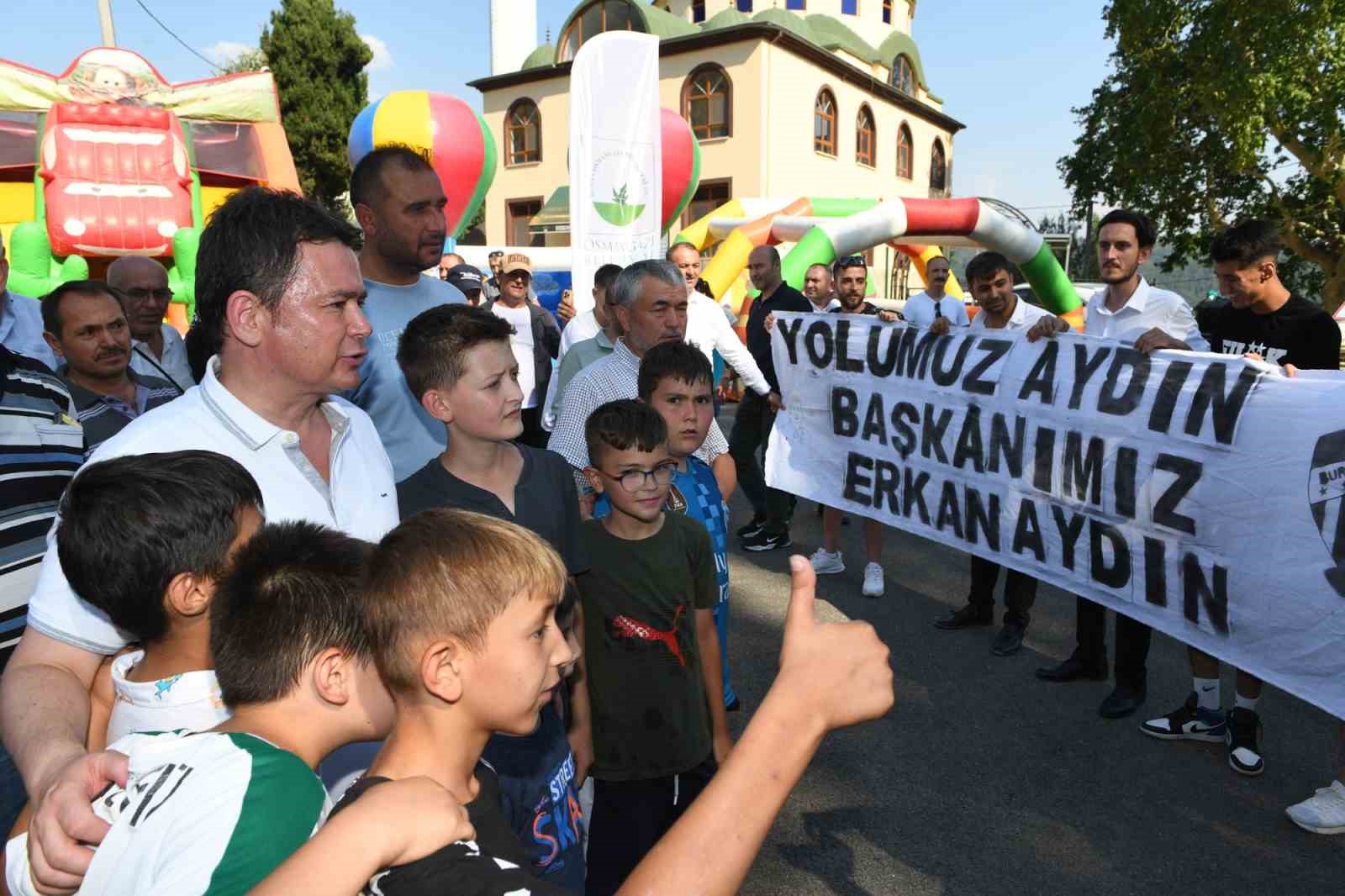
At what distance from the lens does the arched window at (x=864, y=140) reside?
3241cm

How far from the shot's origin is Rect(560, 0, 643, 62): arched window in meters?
30.0

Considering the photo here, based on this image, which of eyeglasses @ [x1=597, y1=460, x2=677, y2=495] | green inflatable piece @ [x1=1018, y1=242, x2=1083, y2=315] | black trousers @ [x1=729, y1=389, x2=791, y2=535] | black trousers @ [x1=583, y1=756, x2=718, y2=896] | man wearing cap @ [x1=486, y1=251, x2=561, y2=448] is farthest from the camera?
green inflatable piece @ [x1=1018, y1=242, x2=1083, y2=315]

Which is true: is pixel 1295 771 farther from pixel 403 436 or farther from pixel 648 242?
pixel 648 242

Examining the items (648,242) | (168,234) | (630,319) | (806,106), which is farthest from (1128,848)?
(806,106)

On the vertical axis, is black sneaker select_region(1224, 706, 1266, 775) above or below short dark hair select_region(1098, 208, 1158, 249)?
below

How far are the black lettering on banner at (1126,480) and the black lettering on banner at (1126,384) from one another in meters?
0.17

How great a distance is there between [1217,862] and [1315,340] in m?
2.10

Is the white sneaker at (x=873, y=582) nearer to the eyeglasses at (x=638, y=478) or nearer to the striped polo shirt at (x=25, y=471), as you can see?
the eyeglasses at (x=638, y=478)

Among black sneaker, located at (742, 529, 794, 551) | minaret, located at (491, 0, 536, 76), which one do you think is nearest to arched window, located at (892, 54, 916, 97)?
minaret, located at (491, 0, 536, 76)

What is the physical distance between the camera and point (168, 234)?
1513 centimetres

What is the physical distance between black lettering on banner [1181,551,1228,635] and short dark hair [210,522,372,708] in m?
3.10

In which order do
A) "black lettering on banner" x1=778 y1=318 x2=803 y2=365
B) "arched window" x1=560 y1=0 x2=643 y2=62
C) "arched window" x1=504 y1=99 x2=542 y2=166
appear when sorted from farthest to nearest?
"arched window" x1=504 y1=99 x2=542 y2=166
"arched window" x1=560 y1=0 x2=643 y2=62
"black lettering on banner" x1=778 y1=318 x2=803 y2=365

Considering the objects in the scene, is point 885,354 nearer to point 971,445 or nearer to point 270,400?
point 971,445

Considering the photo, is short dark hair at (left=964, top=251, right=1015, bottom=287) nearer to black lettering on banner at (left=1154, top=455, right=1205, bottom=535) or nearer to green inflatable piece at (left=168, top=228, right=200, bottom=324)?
black lettering on banner at (left=1154, top=455, right=1205, bottom=535)
